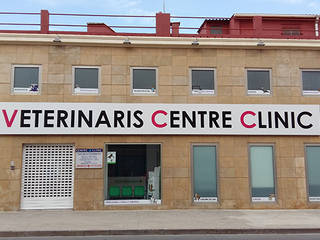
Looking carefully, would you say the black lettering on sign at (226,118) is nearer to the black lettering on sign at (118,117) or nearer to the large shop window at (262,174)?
the large shop window at (262,174)

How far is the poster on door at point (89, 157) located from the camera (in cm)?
1346

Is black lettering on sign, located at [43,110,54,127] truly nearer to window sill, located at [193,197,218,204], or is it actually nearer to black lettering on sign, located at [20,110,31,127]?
black lettering on sign, located at [20,110,31,127]

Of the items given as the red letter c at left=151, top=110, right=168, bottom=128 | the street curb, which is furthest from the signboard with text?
Result: the street curb

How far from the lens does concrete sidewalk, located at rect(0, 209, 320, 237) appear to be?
31.9ft

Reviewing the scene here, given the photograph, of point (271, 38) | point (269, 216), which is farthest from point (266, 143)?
point (271, 38)

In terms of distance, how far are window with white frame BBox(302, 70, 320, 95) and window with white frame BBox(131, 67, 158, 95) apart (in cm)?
587

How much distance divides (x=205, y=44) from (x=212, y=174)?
499 cm

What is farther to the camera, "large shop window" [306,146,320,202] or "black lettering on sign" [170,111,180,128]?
"large shop window" [306,146,320,202]

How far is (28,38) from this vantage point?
13.7m

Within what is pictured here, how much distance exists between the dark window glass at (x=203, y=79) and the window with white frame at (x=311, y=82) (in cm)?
367

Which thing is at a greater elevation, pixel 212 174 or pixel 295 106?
pixel 295 106

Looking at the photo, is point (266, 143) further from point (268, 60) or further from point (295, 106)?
point (268, 60)

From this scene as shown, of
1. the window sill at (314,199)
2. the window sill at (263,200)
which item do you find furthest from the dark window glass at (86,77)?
the window sill at (314,199)

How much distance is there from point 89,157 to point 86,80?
2.93 metres
